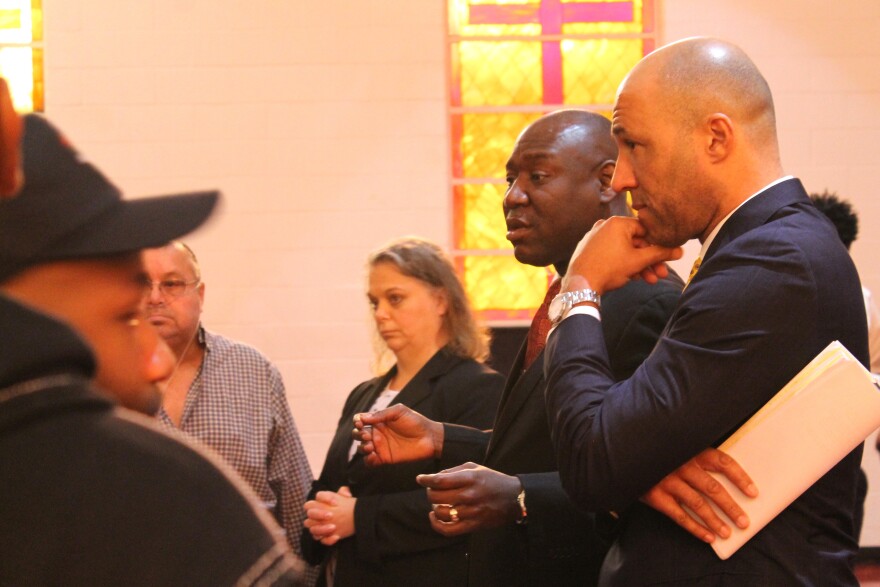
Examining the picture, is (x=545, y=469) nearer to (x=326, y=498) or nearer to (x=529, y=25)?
(x=326, y=498)

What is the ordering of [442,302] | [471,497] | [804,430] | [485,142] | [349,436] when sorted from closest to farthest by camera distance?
[804,430]
[471,497]
[349,436]
[442,302]
[485,142]

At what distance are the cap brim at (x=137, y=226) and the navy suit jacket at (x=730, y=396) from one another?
76cm

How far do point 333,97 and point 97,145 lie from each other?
1.12 meters

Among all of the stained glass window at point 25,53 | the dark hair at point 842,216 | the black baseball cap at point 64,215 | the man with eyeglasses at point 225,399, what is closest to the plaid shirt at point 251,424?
the man with eyeglasses at point 225,399

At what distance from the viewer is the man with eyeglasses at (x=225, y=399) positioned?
3215mm

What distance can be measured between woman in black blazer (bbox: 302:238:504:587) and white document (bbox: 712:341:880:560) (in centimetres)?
144

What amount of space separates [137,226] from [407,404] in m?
2.24

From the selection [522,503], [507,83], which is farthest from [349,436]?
[507,83]

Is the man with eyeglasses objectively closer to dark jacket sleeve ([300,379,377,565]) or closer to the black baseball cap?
dark jacket sleeve ([300,379,377,565])

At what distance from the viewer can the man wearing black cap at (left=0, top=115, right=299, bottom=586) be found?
0.80 metres

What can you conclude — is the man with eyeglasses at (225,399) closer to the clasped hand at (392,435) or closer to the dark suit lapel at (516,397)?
the clasped hand at (392,435)

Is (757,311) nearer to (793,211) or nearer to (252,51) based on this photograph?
(793,211)

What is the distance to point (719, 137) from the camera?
169 centimetres

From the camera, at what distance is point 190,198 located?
995 millimetres
